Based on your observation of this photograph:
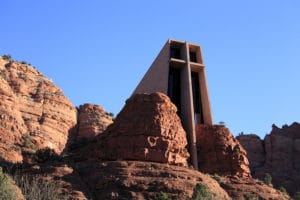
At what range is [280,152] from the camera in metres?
88.9

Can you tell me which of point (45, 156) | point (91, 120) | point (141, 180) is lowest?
point (141, 180)

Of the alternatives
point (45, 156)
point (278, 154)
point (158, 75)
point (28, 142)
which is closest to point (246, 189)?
point (45, 156)

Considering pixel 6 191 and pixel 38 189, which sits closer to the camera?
pixel 6 191

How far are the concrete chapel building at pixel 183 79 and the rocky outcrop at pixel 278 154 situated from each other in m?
23.3

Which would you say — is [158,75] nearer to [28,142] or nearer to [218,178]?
[28,142]

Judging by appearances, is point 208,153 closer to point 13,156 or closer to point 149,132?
point 149,132

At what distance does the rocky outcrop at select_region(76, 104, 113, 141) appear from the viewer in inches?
3219

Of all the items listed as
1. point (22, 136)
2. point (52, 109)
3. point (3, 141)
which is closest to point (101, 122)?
point (52, 109)

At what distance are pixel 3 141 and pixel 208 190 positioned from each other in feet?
85.8

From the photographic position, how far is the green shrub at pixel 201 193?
130ft

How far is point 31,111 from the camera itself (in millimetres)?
74938

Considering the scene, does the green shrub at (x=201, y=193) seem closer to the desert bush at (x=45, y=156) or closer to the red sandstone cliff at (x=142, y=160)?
the red sandstone cliff at (x=142, y=160)

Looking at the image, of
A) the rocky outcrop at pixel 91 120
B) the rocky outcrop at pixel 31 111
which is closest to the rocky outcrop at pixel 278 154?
the rocky outcrop at pixel 91 120

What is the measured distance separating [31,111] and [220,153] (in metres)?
29.1
